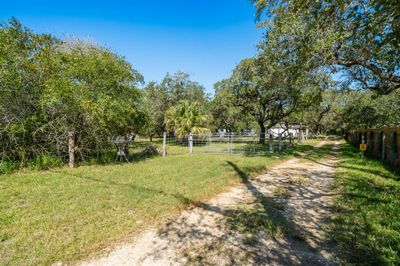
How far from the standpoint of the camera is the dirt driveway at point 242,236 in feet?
8.13

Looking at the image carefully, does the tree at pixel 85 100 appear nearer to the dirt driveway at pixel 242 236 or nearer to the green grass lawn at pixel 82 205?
→ the green grass lawn at pixel 82 205

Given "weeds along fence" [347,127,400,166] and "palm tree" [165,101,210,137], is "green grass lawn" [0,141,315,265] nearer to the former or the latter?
"weeds along fence" [347,127,400,166]

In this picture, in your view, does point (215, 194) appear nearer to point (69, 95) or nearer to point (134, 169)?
point (134, 169)

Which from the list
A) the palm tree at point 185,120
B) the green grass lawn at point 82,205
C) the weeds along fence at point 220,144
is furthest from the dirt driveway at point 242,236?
the palm tree at point 185,120

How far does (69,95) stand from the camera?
6.78m

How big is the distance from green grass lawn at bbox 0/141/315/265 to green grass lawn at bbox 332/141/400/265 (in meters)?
2.51

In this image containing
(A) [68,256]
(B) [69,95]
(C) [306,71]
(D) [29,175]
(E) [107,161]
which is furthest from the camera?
Result: (E) [107,161]

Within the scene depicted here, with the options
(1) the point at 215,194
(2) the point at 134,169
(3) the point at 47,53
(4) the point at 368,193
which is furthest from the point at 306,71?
(3) the point at 47,53

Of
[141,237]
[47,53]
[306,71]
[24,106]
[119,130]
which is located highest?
[47,53]

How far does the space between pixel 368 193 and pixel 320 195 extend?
1.04m

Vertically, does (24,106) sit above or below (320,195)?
above

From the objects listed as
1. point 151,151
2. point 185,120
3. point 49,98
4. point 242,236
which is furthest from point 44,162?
point 185,120

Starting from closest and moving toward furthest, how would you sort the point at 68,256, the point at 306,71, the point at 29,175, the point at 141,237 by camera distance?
1. the point at 68,256
2. the point at 141,237
3. the point at 29,175
4. the point at 306,71

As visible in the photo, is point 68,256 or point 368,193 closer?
point 68,256
